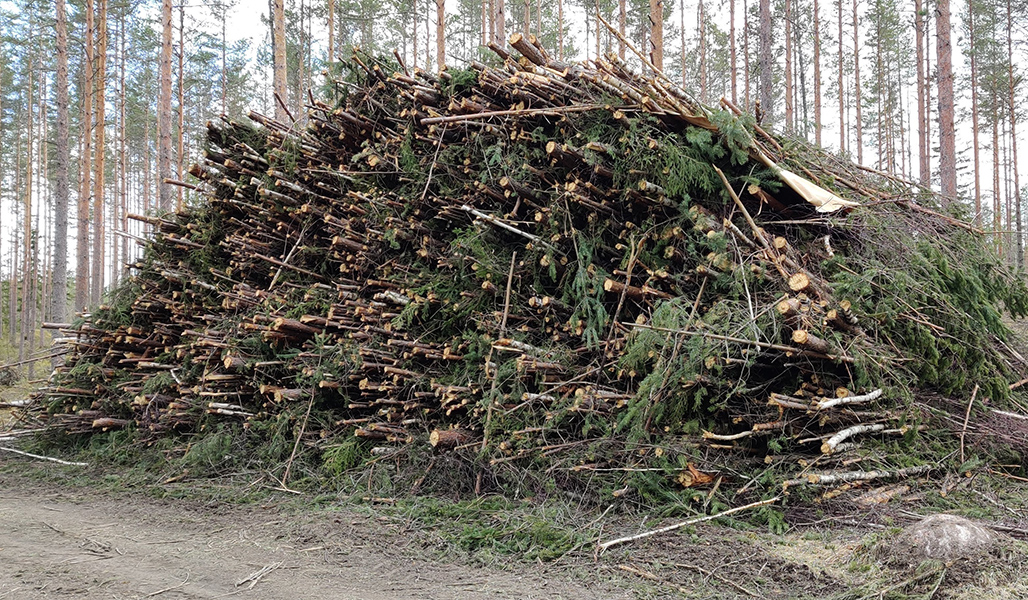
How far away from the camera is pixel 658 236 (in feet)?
17.6

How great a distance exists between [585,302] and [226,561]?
3.20 meters

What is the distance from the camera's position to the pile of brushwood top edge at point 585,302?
14.7 feet

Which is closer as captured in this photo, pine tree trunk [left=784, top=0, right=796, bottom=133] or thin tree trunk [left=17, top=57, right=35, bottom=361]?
pine tree trunk [left=784, top=0, right=796, bottom=133]

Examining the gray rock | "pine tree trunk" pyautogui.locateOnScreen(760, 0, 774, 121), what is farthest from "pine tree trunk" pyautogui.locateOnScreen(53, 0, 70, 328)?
the gray rock

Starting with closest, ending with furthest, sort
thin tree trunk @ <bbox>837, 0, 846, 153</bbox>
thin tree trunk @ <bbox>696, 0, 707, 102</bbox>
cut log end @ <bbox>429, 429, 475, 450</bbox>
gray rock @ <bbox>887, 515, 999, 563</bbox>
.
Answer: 1. gray rock @ <bbox>887, 515, 999, 563</bbox>
2. cut log end @ <bbox>429, 429, 475, 450</bbox>
3. thin tree trunk @ <bbox>837, 0, 846, 153</bbox>
4. thin tree trunk @ <bbox>696, 0, 707, 102</bbox>

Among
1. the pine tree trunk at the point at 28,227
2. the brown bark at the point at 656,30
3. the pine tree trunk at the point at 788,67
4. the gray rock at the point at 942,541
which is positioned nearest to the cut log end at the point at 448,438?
the gray rock at the point at 942,541

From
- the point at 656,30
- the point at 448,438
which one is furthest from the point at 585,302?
the point at 656,30

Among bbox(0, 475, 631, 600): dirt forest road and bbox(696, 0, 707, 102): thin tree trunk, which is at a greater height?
bbox(696, 0, 707, 102): thin tree trunk

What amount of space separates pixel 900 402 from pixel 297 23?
82.4 feet

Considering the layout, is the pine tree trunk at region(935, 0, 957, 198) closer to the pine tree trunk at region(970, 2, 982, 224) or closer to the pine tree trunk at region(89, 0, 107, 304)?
the pine tree trunk at region(970, 2, 982, 224)

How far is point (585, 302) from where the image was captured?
17.4 feet

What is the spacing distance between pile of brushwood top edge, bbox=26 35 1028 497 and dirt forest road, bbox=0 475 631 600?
1120 mm

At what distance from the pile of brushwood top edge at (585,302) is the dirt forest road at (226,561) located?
1120mm

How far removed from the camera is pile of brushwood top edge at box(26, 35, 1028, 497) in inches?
177
